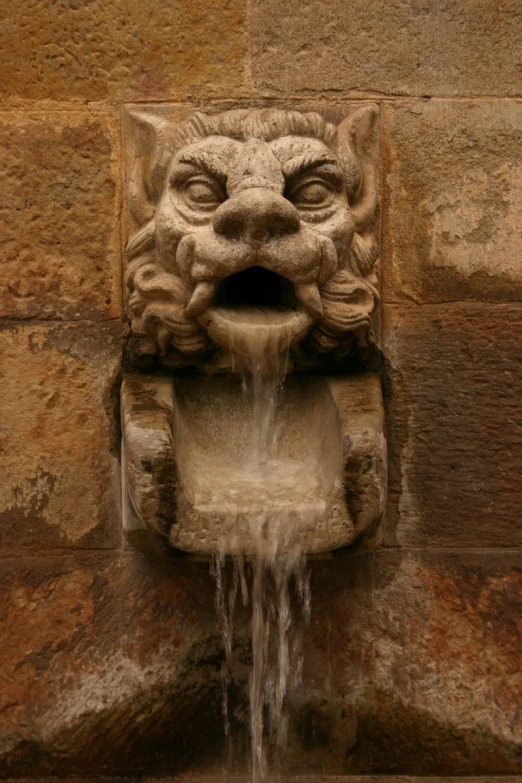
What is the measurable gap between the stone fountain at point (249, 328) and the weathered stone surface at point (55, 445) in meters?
0.13

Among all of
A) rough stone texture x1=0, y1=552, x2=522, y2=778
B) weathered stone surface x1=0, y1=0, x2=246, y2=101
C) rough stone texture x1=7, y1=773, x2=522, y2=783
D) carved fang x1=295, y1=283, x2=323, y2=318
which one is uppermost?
weathered stone surface x1=0, y1=0, x2=246, y2=101

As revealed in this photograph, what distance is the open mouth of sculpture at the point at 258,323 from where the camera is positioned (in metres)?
2.48

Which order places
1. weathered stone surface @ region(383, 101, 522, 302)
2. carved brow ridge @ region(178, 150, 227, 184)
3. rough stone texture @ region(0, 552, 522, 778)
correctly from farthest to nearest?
weathered stone surface @ region(383, 101, 522, 302) → rough stone texture @ region(0, 552, 522, 778) → carved brow ridge @ region(178, 150, 227, 184)

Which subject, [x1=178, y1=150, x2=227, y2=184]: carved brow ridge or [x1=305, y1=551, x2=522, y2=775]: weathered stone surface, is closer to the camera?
[x1=178, y1=150, x2=227, y2=184]: carved brow ridge

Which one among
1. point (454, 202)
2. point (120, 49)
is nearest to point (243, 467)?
point (454, 202)

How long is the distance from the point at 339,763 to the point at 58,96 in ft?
5.41

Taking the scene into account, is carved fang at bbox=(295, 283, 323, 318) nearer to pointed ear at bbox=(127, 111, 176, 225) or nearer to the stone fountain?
the stone fountain

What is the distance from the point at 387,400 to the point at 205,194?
24.8 inches

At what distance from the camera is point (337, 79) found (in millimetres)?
2721

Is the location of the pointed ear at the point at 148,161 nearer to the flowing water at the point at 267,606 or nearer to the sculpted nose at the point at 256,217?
the sculpted nose at the point at 256,217

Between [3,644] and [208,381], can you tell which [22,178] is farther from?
[3,644]

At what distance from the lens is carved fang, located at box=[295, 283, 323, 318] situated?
2.46m

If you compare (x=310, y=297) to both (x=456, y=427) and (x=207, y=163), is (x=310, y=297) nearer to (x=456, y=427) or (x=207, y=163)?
(x=207, y=163)

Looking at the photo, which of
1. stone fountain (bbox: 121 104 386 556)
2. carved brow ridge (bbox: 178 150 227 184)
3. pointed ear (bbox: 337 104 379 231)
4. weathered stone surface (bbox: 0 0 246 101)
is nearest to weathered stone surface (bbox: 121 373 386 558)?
stone fountain (bbox: 121 104 386 556)
